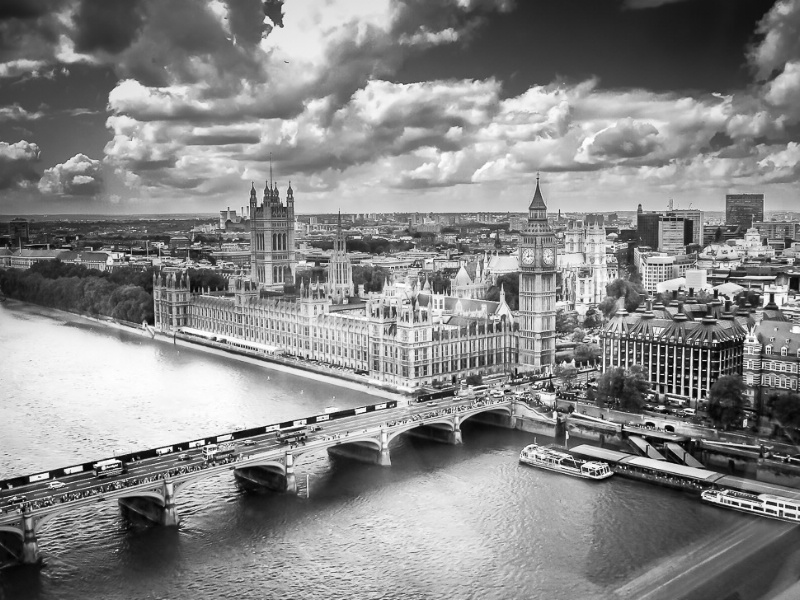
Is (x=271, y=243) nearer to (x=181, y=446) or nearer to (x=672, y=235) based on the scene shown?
(x=181, y=446)

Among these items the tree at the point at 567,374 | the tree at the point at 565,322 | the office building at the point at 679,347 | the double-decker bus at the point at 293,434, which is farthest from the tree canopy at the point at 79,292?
the office building at the point at 679,347

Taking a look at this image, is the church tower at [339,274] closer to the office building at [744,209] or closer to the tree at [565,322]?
the tree at [565,322]

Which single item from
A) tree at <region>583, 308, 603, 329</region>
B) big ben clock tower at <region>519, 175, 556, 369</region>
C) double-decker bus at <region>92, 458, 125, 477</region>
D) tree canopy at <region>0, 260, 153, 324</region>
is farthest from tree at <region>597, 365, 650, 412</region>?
tree canopy at <region>0, 260, 153, 324</region>

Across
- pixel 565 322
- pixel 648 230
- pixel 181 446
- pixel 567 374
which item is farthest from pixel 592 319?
pixel 648 230

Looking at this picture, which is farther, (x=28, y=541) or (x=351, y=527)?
(x=351, y=527)

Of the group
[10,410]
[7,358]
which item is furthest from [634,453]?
[7,358]

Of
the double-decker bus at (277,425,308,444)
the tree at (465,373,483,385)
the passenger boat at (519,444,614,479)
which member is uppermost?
the double-decker bus at (277,425,308,444)

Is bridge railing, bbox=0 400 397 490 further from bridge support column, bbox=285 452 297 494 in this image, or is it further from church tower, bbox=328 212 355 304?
church tower, bbox=328 212 355 304
